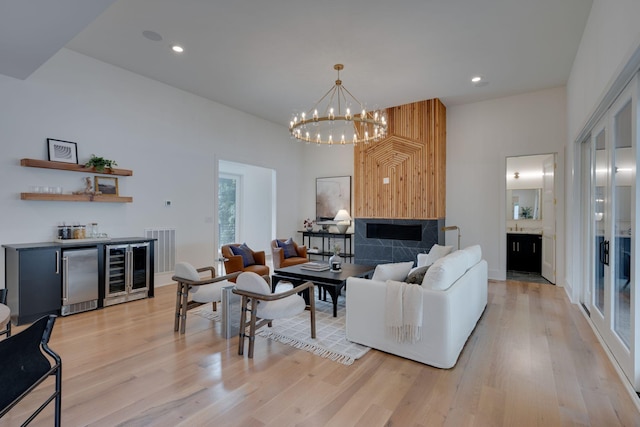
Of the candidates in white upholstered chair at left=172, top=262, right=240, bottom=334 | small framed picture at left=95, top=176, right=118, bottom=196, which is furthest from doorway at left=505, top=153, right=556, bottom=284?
small framed picture at left=95, top=176, right=118, bottom=196

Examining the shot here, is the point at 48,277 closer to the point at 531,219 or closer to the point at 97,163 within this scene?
the point at 97,163

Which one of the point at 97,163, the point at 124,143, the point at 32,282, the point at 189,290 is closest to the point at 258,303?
the point at 189,290

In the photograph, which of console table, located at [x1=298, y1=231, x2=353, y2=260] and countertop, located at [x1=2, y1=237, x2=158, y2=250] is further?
console table, located at [x1=298, y1=231, x2=353, y2=260]

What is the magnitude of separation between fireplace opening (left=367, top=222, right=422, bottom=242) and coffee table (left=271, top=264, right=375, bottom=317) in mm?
2037

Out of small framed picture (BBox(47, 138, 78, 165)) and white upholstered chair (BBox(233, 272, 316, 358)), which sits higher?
small framed picture (BBox(47, 138, 78, 165))

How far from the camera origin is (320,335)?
136 inches

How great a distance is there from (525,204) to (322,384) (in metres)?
7.37

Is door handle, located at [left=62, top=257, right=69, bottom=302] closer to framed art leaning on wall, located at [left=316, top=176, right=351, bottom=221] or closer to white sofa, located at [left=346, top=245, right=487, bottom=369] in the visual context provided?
white sofa, located at [left=346, top=245, right=487, bottom=369]

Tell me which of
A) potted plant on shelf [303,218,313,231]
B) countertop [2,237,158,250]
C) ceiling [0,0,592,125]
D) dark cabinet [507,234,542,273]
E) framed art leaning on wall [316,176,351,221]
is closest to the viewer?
ceiling [0,0,592,125]

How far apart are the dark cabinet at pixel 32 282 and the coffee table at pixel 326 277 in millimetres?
2645

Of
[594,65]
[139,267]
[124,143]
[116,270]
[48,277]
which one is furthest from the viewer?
[124,143]

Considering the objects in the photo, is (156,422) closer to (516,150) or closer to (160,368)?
(160,368)

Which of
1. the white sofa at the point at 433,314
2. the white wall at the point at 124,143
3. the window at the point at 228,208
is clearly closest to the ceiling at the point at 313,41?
the white wall at the point at 124,143

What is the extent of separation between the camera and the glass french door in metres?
2.42
